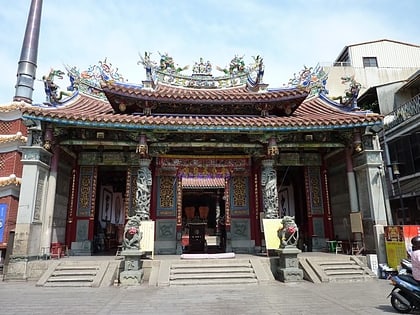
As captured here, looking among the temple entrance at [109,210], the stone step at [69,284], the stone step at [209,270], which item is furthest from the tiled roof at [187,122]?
the stone step at [69,284]

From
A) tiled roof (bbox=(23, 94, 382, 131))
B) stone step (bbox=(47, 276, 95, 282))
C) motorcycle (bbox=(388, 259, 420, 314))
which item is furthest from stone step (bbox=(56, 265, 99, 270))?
motorcycle (bbox=(388, 259, 420, 314))

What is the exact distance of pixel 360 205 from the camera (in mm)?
9797

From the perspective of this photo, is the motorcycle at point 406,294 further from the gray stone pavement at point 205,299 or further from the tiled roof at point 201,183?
the tiled roof at point 201,183

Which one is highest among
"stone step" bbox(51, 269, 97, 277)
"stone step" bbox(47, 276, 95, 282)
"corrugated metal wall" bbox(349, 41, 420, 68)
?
"corrugated metal wall" bbox(349, 41, 420, 68)

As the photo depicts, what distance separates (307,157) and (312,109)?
1.99 m

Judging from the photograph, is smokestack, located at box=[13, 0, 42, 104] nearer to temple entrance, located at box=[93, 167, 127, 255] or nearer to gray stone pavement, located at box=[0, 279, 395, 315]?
temple entrance, located at box=[93, 167, 127, 255]

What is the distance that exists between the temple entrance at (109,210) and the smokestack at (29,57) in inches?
219

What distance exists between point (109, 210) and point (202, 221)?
4.58 meters

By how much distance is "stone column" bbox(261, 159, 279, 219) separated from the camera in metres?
9.71

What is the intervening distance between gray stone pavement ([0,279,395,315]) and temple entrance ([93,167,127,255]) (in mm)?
5251

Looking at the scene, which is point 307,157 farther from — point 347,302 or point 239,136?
point 347,302

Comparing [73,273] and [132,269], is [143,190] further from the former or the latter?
[73,273]

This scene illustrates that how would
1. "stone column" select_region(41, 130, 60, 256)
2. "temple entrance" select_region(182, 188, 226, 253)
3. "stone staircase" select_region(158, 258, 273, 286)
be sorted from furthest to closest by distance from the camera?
"temple entrance" select_region(182, 188, 226, 253)
"stone column" select_region(41, 130, 60, 256)
"stone staircase" select_region(158, 258, 273, 286)

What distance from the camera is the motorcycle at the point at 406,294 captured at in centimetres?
487
